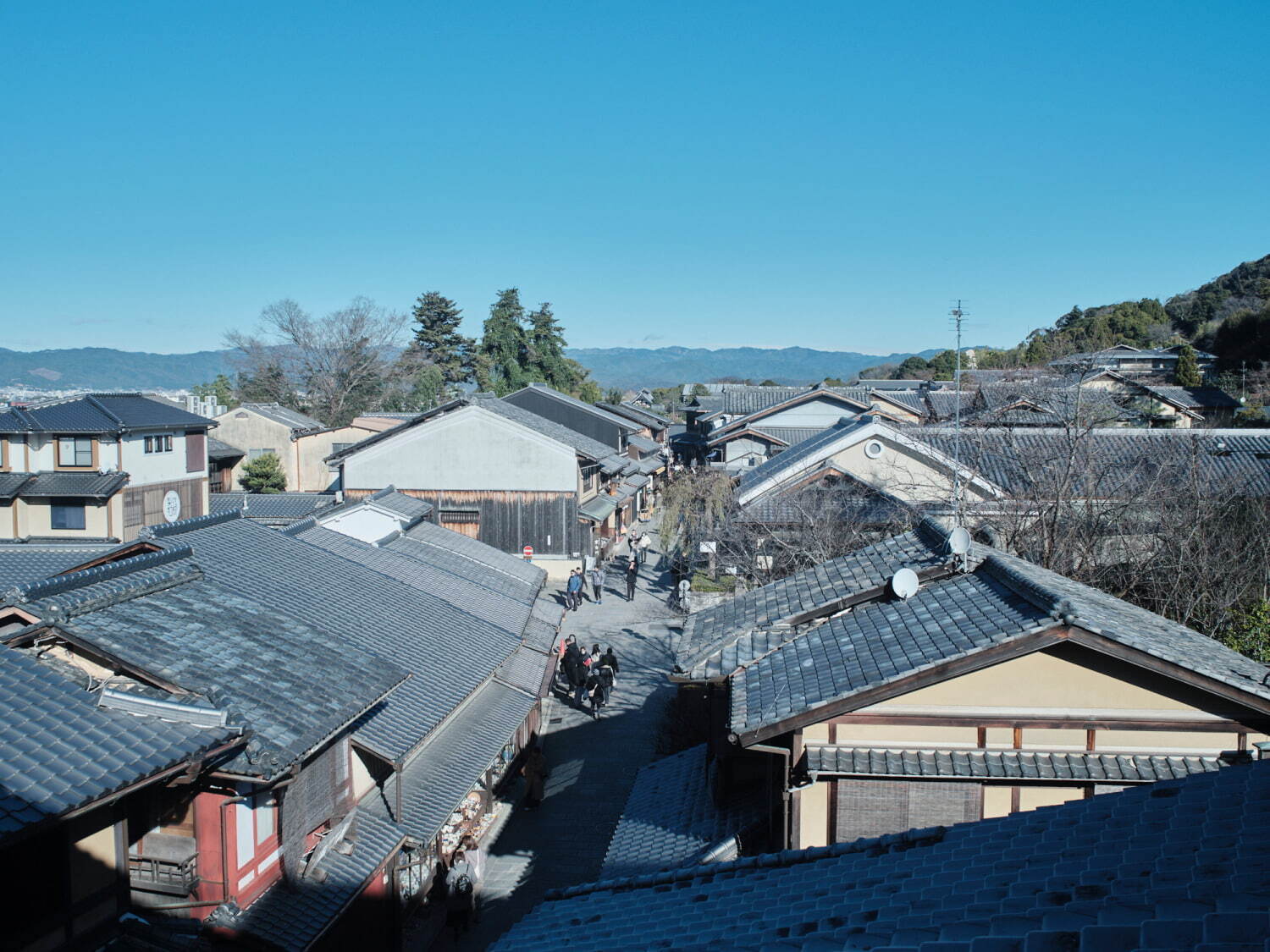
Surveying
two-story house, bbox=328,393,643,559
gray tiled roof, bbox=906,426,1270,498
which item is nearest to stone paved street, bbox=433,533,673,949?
two-story house, bbox=328,393,643,559

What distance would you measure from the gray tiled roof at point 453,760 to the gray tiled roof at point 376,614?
27.4 inches

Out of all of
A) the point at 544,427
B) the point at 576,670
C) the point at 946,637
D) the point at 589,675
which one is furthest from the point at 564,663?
Answer: the point at 544,427

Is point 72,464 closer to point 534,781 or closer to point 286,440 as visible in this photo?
point 286,440

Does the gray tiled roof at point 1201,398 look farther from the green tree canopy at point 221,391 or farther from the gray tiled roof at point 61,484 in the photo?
the green tree canopy at point 221,391

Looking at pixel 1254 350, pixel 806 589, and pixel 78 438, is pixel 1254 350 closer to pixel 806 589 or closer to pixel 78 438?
pixel 806 589

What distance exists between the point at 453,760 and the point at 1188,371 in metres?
46.9

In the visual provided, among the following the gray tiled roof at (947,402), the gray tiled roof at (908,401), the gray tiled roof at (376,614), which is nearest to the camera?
the gray tiled roof at (376,614)

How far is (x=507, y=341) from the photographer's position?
63.5 meters

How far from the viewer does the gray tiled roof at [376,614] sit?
10.9m

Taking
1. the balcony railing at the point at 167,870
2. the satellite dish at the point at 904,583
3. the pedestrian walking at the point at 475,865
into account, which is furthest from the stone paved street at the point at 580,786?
the satellite dish at the point at 904,583

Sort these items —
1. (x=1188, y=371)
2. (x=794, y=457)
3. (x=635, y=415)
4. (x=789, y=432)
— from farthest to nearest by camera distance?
(x=635, y=415)
(x=789, y=432)
(x=1188, y=371)
(x=794, y=457)

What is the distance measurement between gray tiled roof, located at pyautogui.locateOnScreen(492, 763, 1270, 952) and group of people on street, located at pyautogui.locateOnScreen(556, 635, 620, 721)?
12.1m

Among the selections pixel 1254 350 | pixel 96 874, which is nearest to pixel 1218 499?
pixel 96 874

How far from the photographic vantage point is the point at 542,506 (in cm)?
3067
